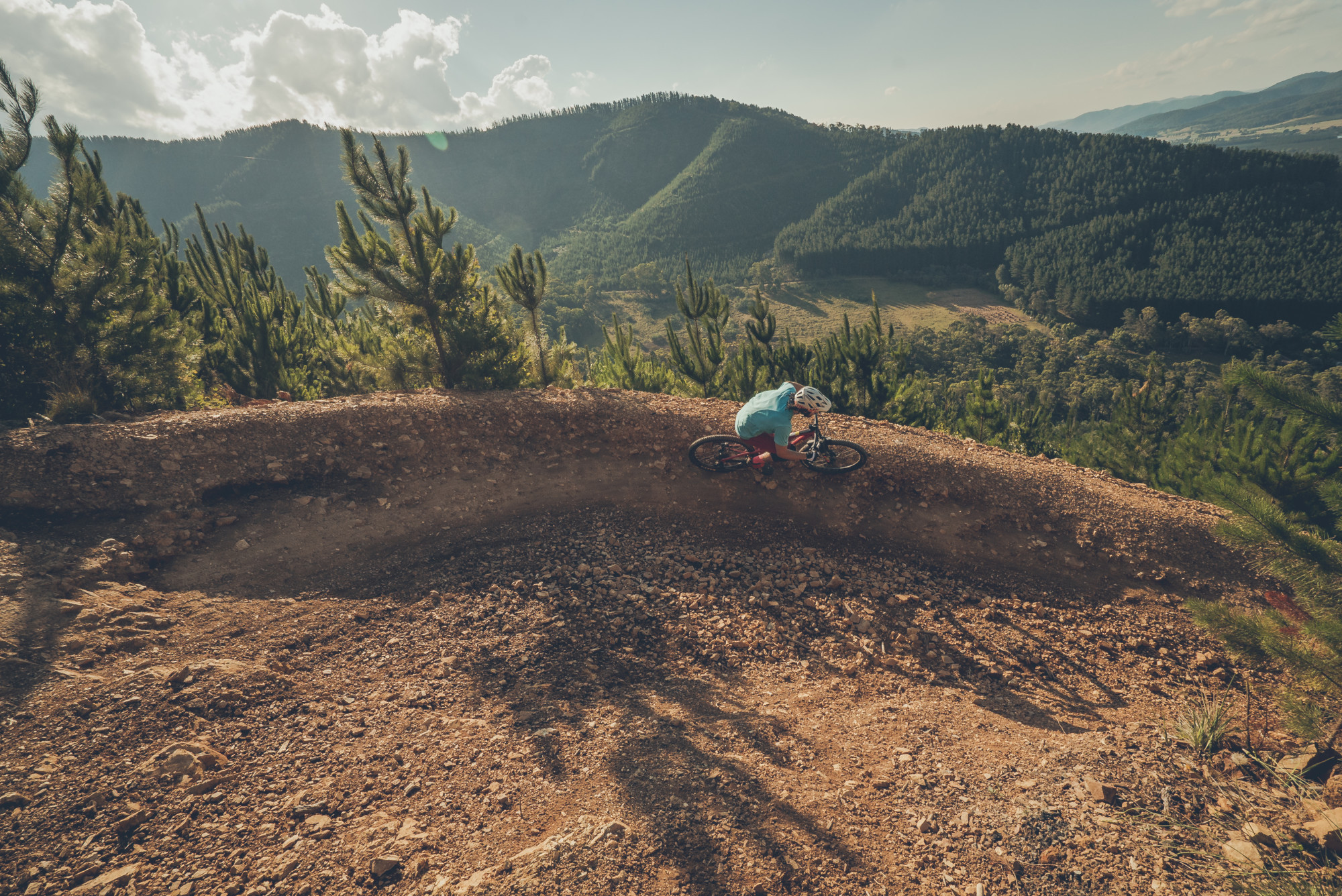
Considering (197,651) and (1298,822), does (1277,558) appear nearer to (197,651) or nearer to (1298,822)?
(1298,822)

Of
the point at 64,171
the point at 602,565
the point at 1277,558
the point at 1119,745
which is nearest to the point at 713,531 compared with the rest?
the point at 602,565

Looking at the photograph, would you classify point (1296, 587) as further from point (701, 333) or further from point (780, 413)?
point (701, 333)

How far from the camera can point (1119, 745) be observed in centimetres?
557

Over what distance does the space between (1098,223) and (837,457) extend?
5894 inches

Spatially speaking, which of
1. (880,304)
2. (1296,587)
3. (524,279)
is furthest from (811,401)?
(880,304)

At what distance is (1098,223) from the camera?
114 meters

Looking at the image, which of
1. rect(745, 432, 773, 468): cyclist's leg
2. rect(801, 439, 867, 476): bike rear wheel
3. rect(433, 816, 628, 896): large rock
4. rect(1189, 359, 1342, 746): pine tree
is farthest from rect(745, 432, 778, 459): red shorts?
rect(433, 816, 628, 896): large rock

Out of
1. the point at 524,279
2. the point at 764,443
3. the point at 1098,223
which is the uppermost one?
the point at 524,279

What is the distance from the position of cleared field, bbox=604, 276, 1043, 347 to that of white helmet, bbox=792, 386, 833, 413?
320ft

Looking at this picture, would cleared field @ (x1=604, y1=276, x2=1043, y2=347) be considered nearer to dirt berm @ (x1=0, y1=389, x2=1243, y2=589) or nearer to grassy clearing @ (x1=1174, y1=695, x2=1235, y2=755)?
dirt berm @ (x1=0, y1=389, x2=1243, y2=589)

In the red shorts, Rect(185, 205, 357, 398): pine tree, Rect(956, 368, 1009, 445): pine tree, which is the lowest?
Rect(956, 368, 1009, 445): pine tree

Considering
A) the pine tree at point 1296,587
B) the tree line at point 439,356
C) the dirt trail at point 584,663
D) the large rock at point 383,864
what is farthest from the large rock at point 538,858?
the pine tree at point 1296,587

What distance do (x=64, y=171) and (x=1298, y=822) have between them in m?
21.1

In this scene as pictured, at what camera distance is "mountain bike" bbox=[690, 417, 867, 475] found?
9555 mm
